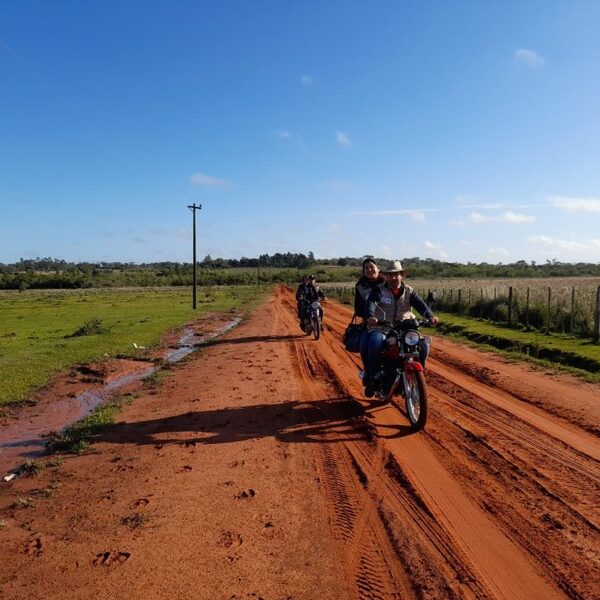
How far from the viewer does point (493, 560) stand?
377cm

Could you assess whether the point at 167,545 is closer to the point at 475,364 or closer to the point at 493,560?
the point at 493,560

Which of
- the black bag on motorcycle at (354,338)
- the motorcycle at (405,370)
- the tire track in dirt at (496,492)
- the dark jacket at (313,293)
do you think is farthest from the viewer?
the dark jacket at (313,293)

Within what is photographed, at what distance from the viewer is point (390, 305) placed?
24.3ft

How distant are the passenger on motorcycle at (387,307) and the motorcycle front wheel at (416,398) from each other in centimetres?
45

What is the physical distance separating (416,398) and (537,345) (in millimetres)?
8029

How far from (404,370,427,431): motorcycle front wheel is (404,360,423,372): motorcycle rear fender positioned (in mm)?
46

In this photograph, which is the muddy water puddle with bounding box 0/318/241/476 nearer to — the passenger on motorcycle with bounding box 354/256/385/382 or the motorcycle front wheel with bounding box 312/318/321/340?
the motorcycle front wheel with bounding box 312/318/321/340

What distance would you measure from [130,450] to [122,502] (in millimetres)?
1735

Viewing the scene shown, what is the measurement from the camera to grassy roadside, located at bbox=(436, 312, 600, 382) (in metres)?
11.4

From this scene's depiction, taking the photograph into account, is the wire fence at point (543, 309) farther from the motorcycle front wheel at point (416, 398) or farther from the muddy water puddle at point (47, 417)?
the muddy water puddle at point (47, 417)

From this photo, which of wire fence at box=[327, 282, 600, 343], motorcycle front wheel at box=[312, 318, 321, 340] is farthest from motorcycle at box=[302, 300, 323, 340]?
wire fence at box=[327, 282, 600, 343]

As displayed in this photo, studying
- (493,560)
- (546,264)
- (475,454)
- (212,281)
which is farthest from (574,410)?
(546,264)

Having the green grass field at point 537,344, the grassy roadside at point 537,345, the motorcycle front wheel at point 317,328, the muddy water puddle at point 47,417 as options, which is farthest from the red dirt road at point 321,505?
the motorcycle front wheel at point 317,328

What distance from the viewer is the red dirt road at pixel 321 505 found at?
11.9ft
